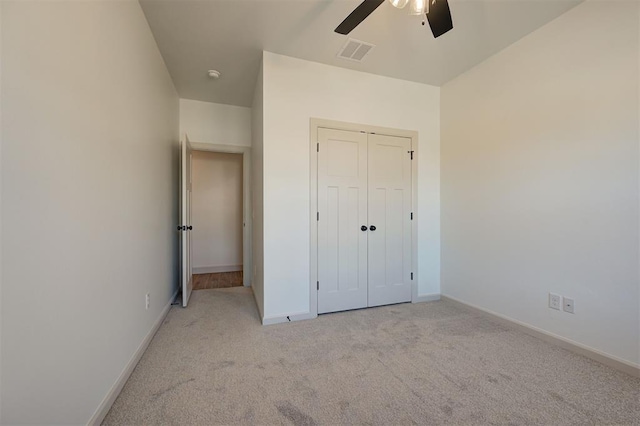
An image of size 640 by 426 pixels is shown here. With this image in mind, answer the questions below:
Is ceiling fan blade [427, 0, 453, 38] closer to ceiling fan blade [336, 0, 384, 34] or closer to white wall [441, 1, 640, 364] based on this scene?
ceiling fan blade [336, 0, 384, 34]

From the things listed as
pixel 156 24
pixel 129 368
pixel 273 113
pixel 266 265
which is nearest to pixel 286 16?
pixel 273 113

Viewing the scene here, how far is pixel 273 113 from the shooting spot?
2516 millimetres

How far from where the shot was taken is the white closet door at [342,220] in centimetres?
269

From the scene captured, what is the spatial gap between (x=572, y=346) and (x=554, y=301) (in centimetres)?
33

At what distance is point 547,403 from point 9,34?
2887 mm

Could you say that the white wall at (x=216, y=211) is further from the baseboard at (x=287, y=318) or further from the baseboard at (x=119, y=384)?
the baseboard at (x=287, y=318)

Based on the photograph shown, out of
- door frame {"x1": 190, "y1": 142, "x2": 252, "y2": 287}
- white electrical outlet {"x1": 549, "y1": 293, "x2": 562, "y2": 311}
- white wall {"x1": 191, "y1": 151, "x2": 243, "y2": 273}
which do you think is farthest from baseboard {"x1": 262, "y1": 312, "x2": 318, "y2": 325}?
white wall {"x1": 191, "y1": 151, "x2": 243, "y2": 273}

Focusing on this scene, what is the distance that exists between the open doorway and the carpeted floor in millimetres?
2348

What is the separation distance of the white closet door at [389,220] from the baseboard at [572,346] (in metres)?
0.90

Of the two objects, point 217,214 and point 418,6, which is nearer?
point 418,6

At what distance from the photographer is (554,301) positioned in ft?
6.90

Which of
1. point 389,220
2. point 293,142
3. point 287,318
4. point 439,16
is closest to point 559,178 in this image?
point 389,220

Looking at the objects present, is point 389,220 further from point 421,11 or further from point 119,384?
point 119,384

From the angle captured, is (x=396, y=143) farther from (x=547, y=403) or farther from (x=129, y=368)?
(x=129, y=368)
